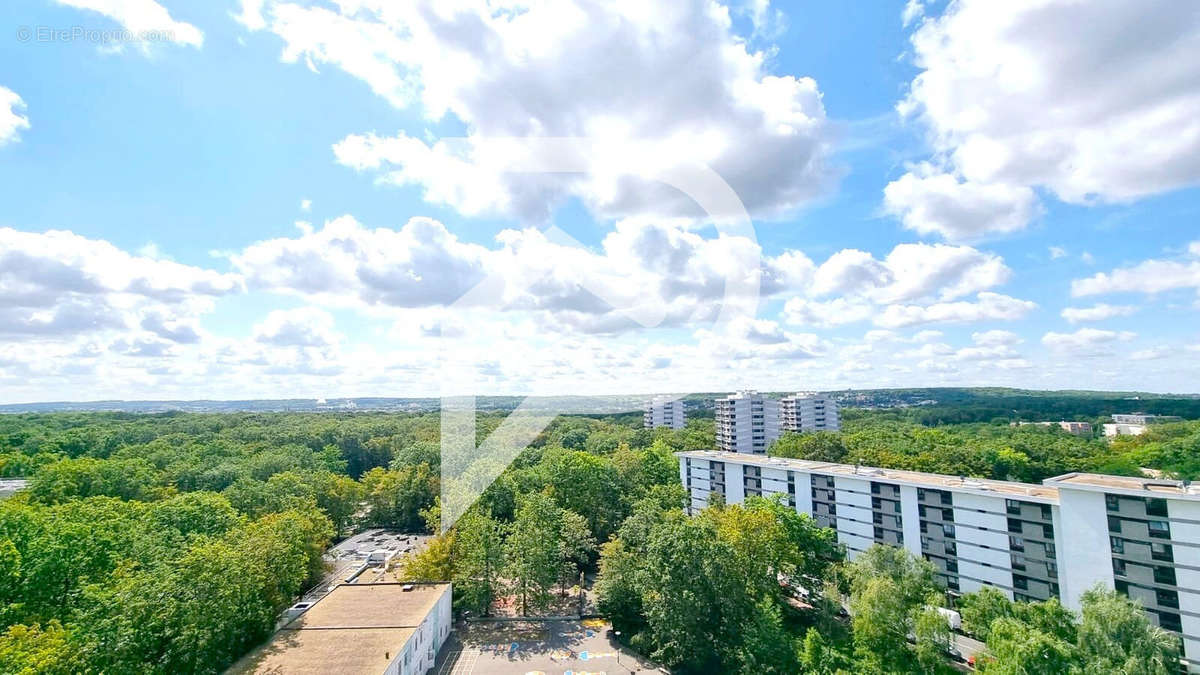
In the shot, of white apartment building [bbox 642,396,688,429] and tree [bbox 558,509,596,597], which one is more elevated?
white apartment building [bbox 642,396,688,429]

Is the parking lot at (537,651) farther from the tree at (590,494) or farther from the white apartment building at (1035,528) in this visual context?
the white apartment building at (1035,528)

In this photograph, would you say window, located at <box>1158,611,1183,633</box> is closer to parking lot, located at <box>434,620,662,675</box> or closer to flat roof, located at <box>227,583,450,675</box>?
parking lot, located at <box>434,620,662,675</box>

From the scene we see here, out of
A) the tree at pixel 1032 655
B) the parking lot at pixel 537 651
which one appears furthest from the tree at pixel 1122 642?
the parking lot at pixel 537 651

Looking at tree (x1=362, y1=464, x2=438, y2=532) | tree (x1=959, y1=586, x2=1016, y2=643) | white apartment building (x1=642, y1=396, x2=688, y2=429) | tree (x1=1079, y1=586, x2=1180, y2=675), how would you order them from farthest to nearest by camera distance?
1. white apartment building (x1=642, y1=396, x2=688, y2=429)
2. tree (x1=362, y1=464, x2=438, y2=532)
3. tree (x1=959, y1=586, x2=1016, y2=643)
4. tree (x1=1079, y1=586, x2=1180, y2=675)

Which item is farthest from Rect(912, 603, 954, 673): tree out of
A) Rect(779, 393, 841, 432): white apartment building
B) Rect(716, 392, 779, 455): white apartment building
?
Rect(779, 393, 841, 432): white apartment building

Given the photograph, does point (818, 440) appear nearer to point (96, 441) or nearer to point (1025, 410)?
point (96, 441)

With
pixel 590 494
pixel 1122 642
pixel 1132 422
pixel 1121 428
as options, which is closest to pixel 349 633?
pixel 590 494
